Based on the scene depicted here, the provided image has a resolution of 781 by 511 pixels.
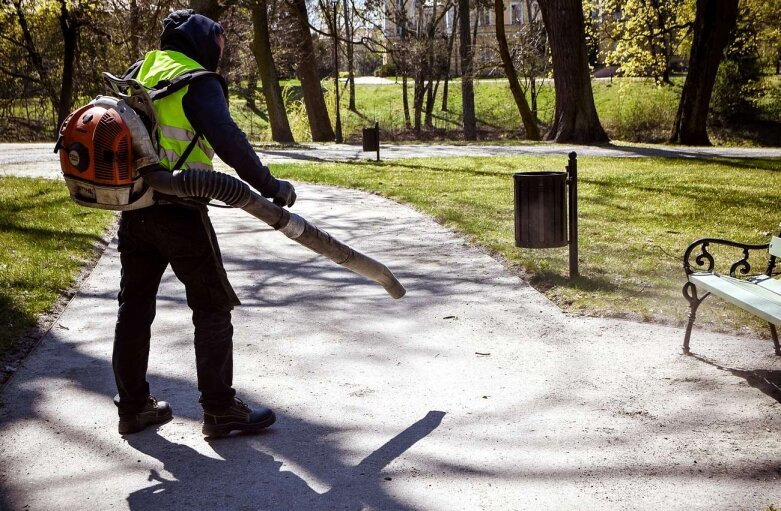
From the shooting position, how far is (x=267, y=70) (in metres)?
27.9

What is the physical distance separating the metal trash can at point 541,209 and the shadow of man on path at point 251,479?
12.0 feet

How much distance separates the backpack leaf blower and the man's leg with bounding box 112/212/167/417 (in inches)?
11.9

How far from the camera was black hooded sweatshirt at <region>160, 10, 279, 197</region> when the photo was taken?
12.2ft

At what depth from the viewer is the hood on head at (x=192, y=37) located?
396cm

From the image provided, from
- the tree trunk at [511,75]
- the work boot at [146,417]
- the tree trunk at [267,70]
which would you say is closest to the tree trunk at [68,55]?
the tree trunk at [267,70]

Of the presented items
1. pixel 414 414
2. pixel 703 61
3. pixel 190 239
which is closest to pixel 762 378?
pixel 414 414

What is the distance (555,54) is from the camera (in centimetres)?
2383

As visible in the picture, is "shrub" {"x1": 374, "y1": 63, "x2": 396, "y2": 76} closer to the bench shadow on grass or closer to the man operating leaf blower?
the bench shadow on grass

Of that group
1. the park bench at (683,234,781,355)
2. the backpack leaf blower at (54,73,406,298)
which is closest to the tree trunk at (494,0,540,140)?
the park bench at (683,234,781,355)

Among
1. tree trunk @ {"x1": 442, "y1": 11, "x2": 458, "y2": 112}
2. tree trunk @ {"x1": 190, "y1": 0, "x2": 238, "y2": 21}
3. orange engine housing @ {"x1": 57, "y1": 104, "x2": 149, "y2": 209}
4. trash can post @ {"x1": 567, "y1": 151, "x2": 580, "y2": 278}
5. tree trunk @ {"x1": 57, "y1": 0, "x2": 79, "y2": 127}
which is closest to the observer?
orange engine housing @ {"x1": 57, "y1": 104, "x2": 149, "y2": 209}

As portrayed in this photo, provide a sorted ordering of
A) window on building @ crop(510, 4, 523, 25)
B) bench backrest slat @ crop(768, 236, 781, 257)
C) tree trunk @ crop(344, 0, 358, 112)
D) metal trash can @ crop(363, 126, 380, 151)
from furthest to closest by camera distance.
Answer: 1. window on building @ crop(510, 4, 523, 25)
2. tree trunk @ crop(344, 0, 358, 112)
3. metal trash can @ crop(363, 126, 380, 151)
4. bench backrest slat @ crop(768, 236, 781, 257)

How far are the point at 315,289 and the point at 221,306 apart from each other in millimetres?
3388

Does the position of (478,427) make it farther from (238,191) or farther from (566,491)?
(238,191)

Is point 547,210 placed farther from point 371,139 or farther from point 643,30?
point 643,30
